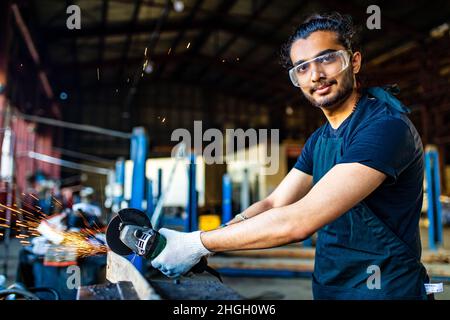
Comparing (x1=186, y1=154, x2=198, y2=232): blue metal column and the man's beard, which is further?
(x1=186, y1=154, x2=198, y2=232): blue metal column

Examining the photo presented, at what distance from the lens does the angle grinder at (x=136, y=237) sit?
121 cm

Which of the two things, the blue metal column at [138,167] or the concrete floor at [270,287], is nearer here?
the blue metal column at [138,167]

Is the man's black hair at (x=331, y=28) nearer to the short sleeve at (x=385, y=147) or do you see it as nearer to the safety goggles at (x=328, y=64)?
the safety goggles at (x=328, y=64)

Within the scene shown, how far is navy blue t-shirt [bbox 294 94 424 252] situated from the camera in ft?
3.75

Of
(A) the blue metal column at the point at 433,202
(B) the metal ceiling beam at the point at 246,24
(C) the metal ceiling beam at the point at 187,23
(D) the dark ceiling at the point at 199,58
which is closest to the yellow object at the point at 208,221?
(D) the dark ceiling at the point at 199,58

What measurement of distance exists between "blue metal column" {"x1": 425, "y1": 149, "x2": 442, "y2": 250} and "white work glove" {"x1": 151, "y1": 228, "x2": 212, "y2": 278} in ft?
18.5

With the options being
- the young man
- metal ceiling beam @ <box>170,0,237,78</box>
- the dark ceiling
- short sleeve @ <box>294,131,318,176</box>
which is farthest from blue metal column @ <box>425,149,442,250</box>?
metal ceiling beam @ <box>170,0,237,78</box>

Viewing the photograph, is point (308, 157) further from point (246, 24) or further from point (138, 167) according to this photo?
point (246, 24)

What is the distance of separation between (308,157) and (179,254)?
0.78 meters

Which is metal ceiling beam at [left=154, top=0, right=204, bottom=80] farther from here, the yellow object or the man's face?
the man's face

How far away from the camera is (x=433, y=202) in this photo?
611 cm

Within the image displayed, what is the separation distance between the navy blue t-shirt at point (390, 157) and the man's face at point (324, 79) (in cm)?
8

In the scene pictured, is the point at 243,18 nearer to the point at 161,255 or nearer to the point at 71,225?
the point at 71,225
